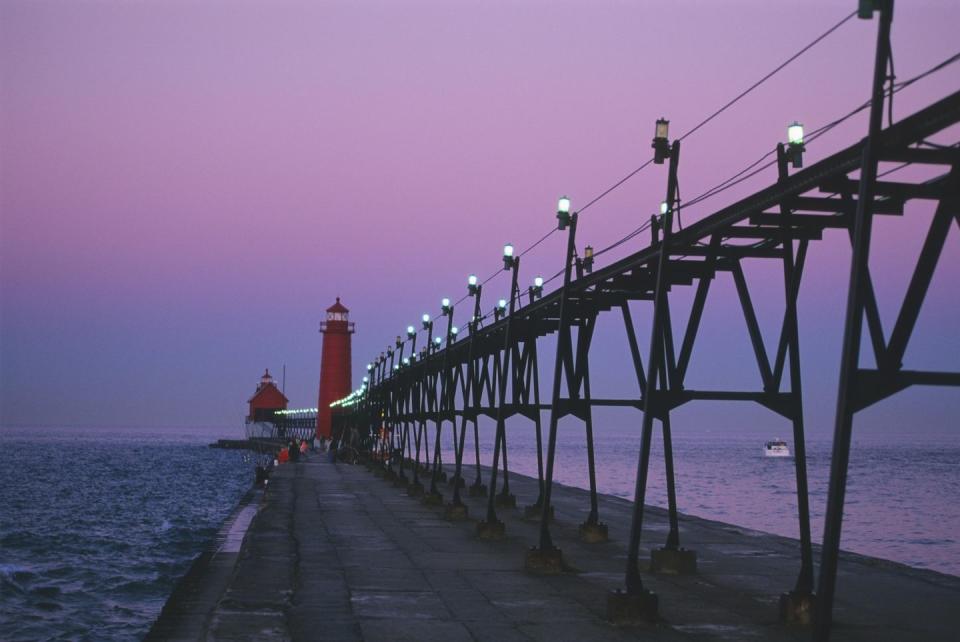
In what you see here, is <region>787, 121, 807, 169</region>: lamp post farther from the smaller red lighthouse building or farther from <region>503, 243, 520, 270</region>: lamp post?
the smaller red lighthouse building

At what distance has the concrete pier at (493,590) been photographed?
13.9 meters

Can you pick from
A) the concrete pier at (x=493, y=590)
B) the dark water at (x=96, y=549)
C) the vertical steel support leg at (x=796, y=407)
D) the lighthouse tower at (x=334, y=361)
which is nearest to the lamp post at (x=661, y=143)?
the vertical steel support leg at (x=796, y=407)

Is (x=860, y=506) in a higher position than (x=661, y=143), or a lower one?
lower

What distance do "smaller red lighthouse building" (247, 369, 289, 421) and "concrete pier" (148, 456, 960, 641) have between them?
151703 mm

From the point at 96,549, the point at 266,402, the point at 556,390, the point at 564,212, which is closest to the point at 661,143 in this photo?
the point at 564,212

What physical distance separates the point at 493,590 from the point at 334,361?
104203mm

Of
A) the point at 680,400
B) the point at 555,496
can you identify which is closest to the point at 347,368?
the point at 555,496

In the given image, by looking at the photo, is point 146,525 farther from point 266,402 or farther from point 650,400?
point 266,402

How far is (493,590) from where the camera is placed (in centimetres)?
1739

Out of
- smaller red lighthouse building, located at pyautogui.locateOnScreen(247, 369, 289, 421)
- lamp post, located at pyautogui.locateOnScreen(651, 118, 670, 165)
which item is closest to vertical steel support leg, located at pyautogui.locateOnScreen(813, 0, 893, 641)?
lamp post, located at pyautogui.locateOnScreen(651, 118, 670, 165)

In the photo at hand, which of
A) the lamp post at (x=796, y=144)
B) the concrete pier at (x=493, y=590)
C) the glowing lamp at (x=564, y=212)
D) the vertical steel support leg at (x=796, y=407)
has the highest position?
the glowing lamp at (x=564, y=212)

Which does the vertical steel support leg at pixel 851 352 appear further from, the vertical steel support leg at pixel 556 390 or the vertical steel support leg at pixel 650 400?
the vertical steel support leg at pixel 556 390

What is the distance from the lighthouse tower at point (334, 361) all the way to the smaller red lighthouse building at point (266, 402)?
5787 cm

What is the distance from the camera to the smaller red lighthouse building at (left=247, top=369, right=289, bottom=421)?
17775 cm
